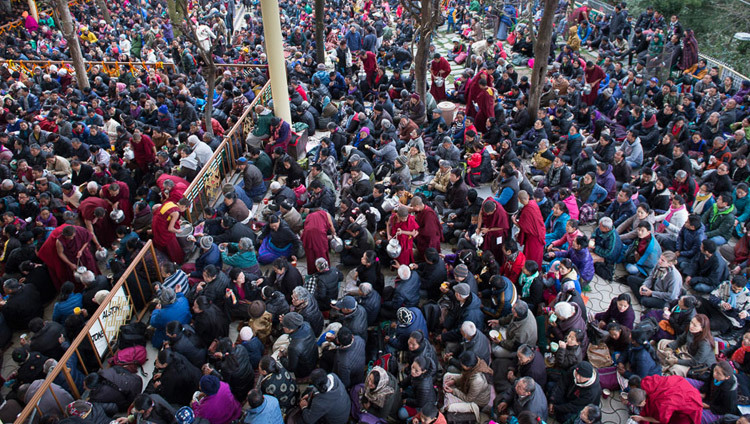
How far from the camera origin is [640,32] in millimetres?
15117

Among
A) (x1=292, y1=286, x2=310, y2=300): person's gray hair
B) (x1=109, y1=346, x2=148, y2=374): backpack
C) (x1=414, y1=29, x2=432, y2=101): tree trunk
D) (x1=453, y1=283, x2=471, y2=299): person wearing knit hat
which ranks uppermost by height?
(x1=414, y1=29, x2=432, y2=101): tree trunk

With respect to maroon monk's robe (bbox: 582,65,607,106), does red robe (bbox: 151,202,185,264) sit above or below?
below

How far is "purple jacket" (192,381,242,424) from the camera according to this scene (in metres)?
4.72

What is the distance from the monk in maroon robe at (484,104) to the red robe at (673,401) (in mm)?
7433

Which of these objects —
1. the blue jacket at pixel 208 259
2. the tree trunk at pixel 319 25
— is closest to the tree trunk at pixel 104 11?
the tree trunk at pixel 319 25

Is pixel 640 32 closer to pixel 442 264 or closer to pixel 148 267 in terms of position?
pixel 442 264

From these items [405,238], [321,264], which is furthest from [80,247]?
[405,238]

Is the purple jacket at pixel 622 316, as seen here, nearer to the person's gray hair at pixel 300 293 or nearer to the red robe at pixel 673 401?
the red robe at pixel 673 401

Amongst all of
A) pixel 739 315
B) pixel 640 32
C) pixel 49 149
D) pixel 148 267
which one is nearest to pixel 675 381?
pixel 739 315

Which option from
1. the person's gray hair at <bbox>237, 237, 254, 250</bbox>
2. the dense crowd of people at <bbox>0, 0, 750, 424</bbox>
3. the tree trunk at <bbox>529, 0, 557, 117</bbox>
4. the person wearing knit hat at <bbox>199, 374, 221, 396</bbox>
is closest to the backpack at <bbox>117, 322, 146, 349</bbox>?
the dense crowd of people at <bbox>0, 0, 750, 424</bbox>

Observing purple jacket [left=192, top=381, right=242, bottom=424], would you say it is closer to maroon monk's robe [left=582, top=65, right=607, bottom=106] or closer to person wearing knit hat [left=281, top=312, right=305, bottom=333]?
person wearing knit hat [left=281, top=312, right=305, bottom=333]

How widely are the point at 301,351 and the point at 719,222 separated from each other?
611cm

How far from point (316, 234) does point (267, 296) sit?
124 centimetres

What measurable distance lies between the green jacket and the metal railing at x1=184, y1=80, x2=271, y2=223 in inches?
303
